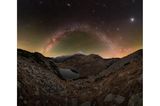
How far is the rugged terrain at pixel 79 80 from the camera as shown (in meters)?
1.91

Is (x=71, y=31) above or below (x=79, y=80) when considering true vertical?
above

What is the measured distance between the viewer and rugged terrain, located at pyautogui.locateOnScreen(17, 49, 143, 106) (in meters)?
1.91

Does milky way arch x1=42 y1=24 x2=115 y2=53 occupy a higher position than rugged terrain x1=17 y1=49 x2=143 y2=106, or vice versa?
milky way arch x1=42 y1=24 x2=115 y2=53

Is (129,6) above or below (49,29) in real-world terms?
above

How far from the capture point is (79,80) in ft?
6.34

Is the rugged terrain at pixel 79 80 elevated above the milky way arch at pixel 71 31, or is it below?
below

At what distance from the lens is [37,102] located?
1.92 metres

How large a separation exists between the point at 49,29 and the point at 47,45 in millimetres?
98
